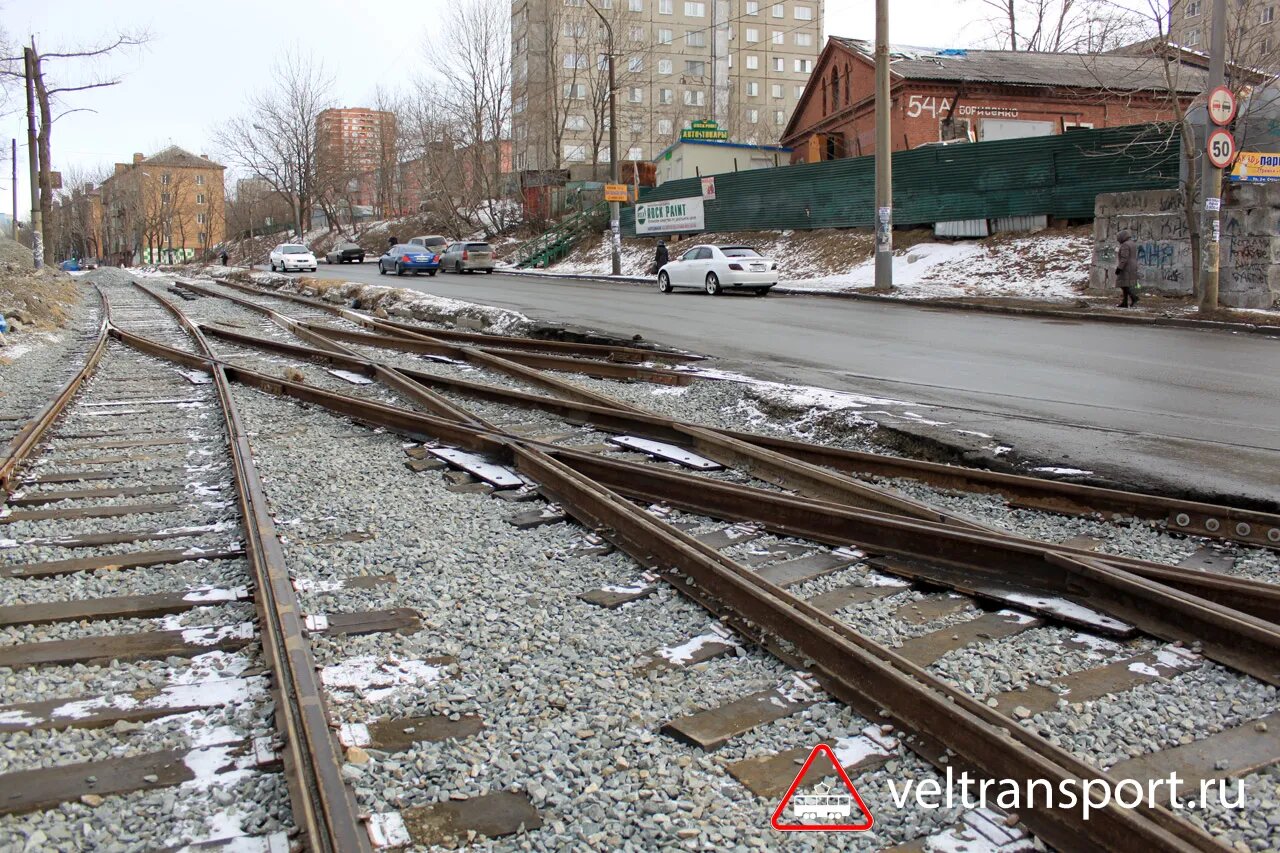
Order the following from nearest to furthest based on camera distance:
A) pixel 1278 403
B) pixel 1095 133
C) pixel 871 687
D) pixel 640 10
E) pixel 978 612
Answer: pixel 871 687
pixel 978 612
pixel 1278 403
pixel 1095 133
pixel 640 10

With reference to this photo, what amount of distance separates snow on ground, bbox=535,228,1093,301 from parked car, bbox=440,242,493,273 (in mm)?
13735

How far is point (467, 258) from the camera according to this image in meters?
43.4

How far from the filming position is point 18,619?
439 centimetres

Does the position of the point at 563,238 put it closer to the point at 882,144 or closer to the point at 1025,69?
the point at 1025,69

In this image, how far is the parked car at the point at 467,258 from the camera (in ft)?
142

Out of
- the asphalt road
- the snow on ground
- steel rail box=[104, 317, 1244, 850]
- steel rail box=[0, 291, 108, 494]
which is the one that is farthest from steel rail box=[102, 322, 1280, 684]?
the snow on ground

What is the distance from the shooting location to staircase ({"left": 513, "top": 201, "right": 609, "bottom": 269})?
47250mm

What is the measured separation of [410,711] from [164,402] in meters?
8.28

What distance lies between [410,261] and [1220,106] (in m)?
31.5

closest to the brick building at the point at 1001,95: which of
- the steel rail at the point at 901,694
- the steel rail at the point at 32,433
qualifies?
the steel rail at the point at 32,433

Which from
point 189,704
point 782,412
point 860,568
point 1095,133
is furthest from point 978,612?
point 1095,133

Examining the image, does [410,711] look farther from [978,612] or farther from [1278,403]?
[1278,403]

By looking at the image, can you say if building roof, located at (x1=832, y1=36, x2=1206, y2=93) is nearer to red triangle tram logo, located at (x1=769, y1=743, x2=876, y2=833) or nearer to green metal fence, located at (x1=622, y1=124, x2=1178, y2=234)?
green metal fence, located at (x1=622, y1=124, x2=1178, y2=234)

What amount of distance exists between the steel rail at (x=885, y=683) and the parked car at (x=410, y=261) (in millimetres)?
37128
